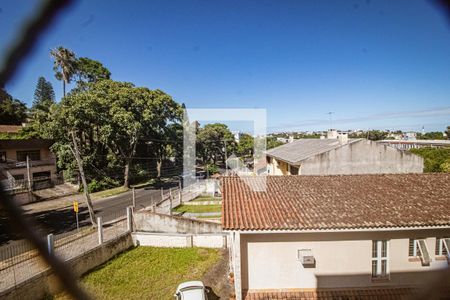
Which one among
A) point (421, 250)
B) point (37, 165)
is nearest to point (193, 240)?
point (421, 250)

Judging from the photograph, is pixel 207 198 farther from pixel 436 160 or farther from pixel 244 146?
pixel 244 146

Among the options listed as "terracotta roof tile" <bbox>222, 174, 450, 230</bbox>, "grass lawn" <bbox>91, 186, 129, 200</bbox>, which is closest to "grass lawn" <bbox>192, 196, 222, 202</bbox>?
"grass lawn" <bbox>91, 186, 129, 200</bbox>

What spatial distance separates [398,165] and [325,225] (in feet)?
32.7

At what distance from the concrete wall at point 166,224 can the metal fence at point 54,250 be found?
0.95m

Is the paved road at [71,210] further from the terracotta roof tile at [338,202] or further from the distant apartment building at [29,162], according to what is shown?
the terracotta roof tile at [338,202]

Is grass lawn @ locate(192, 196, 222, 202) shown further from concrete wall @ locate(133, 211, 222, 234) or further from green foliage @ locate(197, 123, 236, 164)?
green foliage @ locate(197, 123, 236, 164)

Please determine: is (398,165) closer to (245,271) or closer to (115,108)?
(245,271)

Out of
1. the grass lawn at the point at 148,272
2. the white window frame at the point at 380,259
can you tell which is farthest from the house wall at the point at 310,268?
the grass lawn at the point at 148,272

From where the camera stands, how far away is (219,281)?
39.2ft

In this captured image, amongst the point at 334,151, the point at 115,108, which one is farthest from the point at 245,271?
the point at 115,108

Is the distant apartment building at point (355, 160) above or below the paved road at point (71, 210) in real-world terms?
above

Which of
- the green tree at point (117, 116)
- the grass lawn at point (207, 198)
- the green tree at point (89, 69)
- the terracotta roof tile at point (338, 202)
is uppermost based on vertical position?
the green tree at point (89, 69)

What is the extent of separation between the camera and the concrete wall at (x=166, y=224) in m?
16.7

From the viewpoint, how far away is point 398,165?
1588 centimetres
